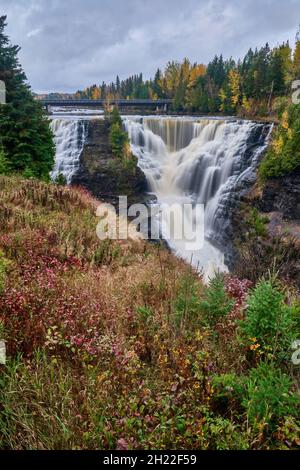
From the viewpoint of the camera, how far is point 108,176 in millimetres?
29188

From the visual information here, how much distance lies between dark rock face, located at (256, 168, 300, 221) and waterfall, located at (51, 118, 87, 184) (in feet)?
56.3

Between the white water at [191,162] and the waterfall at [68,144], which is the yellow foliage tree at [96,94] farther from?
the waterfall at [68,144]

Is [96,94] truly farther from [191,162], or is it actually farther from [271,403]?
[271,403]

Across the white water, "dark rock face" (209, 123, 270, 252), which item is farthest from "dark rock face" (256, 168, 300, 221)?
the white water

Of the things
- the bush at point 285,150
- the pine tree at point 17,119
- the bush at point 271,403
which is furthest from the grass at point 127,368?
the bush at point 285,150

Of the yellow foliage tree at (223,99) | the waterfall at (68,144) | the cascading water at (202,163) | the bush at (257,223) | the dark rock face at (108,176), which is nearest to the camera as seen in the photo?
the bush at (257,223)

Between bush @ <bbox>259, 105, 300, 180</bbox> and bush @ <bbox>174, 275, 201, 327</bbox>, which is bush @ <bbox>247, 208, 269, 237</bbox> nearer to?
bush @ <bbox>259, 105, 300, 180</bbox>

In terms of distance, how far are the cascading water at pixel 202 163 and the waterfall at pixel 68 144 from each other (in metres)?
5.25

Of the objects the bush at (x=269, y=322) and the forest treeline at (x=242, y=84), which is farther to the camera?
the forest treeline at (x=242, y=84)

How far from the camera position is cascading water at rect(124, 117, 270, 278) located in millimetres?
22938

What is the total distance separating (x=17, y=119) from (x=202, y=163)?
1730 centimetres

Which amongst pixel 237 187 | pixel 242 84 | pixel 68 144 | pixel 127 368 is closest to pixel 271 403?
pixel 127 368

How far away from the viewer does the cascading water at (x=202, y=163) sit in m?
22.9

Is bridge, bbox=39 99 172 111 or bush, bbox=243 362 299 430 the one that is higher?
bridge, bbox=39 99 172 111
